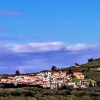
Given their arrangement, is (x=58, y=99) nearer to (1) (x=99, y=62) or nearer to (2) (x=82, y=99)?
(2) (x=82, y=99)

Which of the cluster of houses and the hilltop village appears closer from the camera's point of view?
the hilltop village

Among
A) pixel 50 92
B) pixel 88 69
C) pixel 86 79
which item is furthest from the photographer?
Result: pixel 88 69

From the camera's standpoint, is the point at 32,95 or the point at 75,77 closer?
the point at 32,95

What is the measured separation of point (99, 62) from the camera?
187 meters

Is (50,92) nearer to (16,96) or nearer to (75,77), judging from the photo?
(16,96)

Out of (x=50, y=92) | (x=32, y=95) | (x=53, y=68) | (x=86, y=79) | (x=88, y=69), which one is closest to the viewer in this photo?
(x=32, y=95)

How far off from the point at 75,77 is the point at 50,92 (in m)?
Result: 71.0

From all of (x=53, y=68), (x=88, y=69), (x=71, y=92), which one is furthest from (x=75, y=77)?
(x=71, y=92)

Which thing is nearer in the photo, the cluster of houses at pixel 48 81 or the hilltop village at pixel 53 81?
the hilltop village at pixel 53 81

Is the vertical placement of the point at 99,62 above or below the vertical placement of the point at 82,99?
above

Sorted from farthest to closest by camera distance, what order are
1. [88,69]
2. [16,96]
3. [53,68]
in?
1. [53,68]
2. [88,69]
3. [16,96]

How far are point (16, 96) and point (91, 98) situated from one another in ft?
47.7

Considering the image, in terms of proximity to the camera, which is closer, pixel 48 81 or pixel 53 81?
pixel 48 81

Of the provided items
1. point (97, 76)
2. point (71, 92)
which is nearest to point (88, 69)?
point (97, 76)
